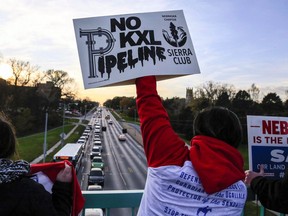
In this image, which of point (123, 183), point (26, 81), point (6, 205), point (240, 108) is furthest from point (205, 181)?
point (26, 81)

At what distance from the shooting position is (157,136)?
196 centimetres

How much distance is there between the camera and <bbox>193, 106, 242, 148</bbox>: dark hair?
6.46 feet

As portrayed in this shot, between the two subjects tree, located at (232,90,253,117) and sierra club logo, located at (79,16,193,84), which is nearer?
A: sierra club logo, located at (79,16,193,84)

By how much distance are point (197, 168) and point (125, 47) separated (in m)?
0.95

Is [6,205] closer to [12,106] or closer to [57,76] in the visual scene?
[12,106]

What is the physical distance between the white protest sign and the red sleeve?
0.28 metres

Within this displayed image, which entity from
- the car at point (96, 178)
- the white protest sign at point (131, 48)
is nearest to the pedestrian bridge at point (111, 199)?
the white protest sign at point (131, 48)

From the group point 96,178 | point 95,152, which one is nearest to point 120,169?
point 95,152

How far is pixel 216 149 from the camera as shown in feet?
6.25

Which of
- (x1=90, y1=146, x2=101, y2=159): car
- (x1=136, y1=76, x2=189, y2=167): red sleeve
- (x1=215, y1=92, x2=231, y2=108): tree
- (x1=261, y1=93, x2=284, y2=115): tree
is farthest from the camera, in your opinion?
(x1=215, y1=92, x2=231, y2=108): tree

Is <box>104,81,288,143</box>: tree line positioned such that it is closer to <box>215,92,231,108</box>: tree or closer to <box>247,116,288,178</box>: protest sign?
<box>215,92,231,108</box>: tree

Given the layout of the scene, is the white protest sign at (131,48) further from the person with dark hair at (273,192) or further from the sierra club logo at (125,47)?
the person with dark hair at (273,192)

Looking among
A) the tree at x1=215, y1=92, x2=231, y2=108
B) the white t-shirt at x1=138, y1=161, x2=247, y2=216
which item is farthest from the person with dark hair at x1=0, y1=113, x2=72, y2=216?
the tree at x1=215, y1=92, x2=231, y2=108

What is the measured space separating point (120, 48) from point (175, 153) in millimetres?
822
